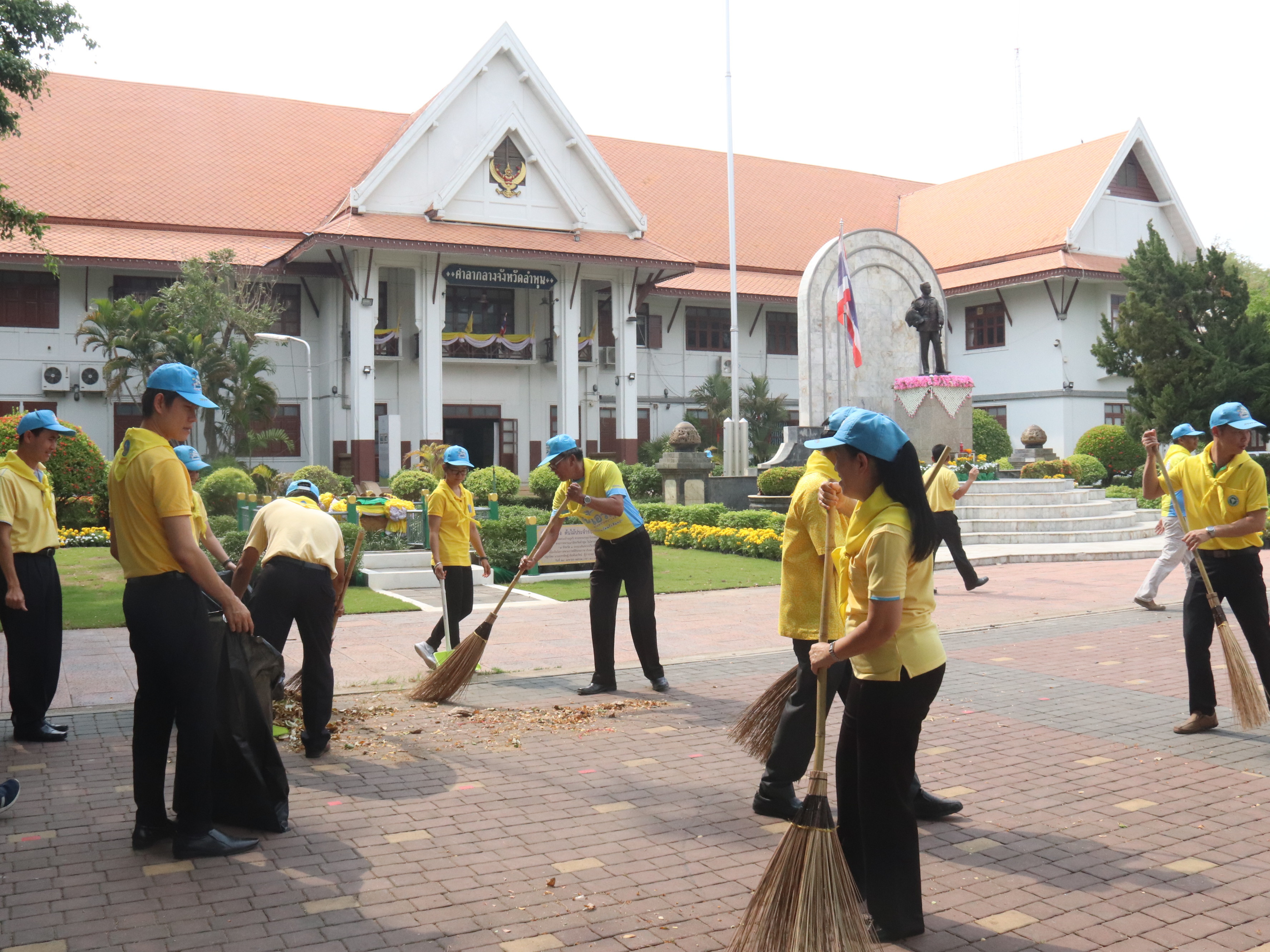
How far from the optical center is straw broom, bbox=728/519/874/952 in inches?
137

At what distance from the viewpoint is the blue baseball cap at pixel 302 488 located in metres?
6.80

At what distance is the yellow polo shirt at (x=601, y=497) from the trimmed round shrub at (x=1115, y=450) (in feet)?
82.6

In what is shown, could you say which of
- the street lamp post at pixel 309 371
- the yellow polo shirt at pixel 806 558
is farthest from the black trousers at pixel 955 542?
the street lamp post at pixel 309 371

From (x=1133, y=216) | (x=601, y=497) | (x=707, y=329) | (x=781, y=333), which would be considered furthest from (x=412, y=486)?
(x=1133, y=216)

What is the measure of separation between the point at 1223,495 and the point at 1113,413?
32081 millimetres

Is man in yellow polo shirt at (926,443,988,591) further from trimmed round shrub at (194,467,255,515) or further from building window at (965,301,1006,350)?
building window at (965,301,1006,350)

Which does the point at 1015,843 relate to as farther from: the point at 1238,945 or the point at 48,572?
the point at 48,572

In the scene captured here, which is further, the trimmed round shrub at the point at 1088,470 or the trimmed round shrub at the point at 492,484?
the trimmed round shrub at the point at 1088,470

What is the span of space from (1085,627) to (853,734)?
310 inches

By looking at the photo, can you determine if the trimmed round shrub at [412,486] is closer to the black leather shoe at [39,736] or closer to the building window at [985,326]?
the black leather shoe at [39,736]

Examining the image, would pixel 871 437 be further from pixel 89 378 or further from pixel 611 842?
pixel 89 378

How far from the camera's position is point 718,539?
1944 centimetres

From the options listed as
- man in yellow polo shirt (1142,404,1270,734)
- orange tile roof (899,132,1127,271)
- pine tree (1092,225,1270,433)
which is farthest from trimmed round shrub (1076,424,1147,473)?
man in yellow polo shirt (1142,404,1270,734)

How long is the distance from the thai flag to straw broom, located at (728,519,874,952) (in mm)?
21853
